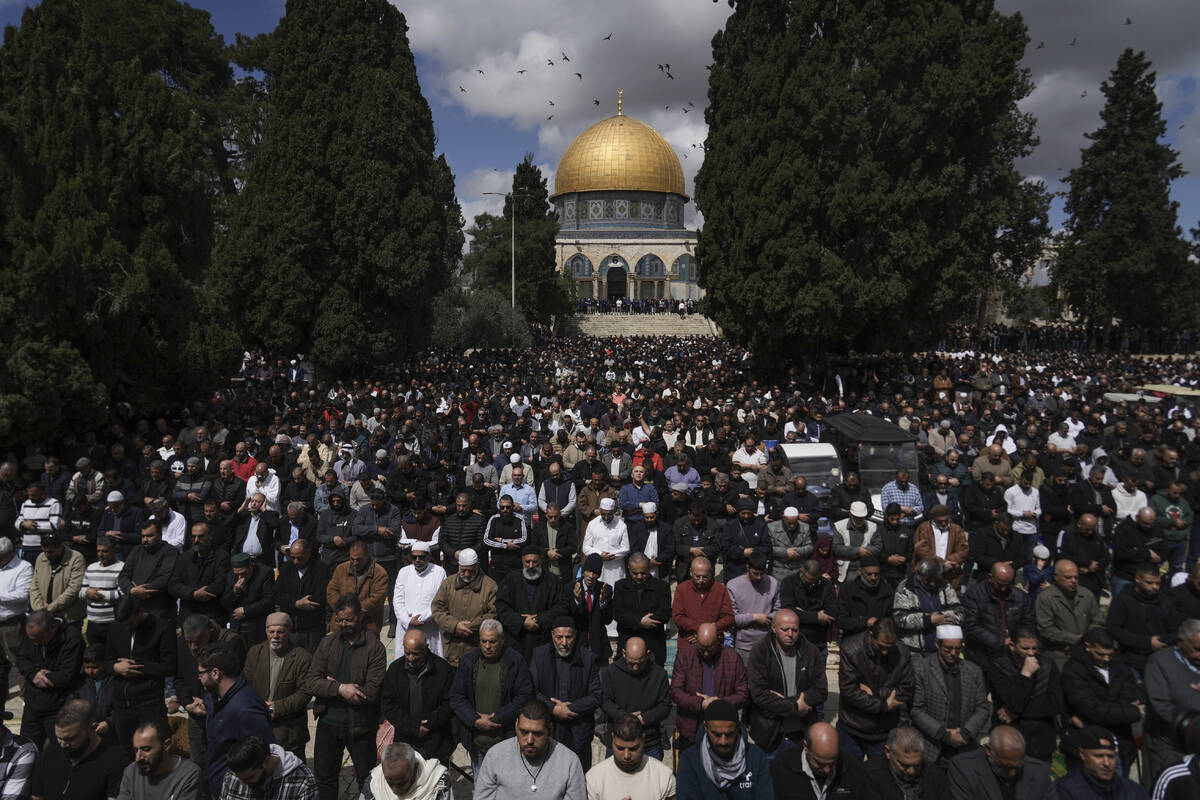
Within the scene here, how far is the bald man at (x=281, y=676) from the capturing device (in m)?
4.59

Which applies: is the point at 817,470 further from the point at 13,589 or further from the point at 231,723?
the point at 13,589

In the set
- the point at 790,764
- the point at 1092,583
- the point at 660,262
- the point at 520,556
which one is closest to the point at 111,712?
the point at 520,556

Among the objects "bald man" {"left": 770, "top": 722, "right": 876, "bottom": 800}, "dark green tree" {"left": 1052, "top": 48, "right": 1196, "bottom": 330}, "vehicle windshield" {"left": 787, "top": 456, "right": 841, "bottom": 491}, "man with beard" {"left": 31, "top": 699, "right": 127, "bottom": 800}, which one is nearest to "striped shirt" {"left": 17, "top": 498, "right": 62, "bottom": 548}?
"man with beard" {"left": 31, "top": 699, "right": 127, "bottom": 800}

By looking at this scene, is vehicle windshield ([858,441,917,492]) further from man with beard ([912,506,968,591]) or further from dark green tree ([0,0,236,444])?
dark green tree ([0,0,236,444])

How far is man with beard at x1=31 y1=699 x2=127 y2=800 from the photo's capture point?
365 centimetres

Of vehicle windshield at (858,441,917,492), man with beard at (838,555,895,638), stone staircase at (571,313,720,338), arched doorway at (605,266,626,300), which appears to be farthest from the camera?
arched doorway at (605,266,626,300)

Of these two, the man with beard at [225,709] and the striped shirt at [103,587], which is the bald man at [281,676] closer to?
the man with beard at [225,709]

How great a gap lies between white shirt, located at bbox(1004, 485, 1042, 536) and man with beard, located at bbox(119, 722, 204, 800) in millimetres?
7639

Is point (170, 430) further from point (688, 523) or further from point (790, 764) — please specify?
point (790, 764)

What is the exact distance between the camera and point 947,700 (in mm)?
4379

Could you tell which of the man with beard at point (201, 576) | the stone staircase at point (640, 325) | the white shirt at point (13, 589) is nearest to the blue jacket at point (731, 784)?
the man with beard at point (201, 576)

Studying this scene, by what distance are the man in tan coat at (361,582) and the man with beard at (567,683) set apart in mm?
1692

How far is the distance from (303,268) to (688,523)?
1626 centimetres

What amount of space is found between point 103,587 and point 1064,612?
7.03 meters
